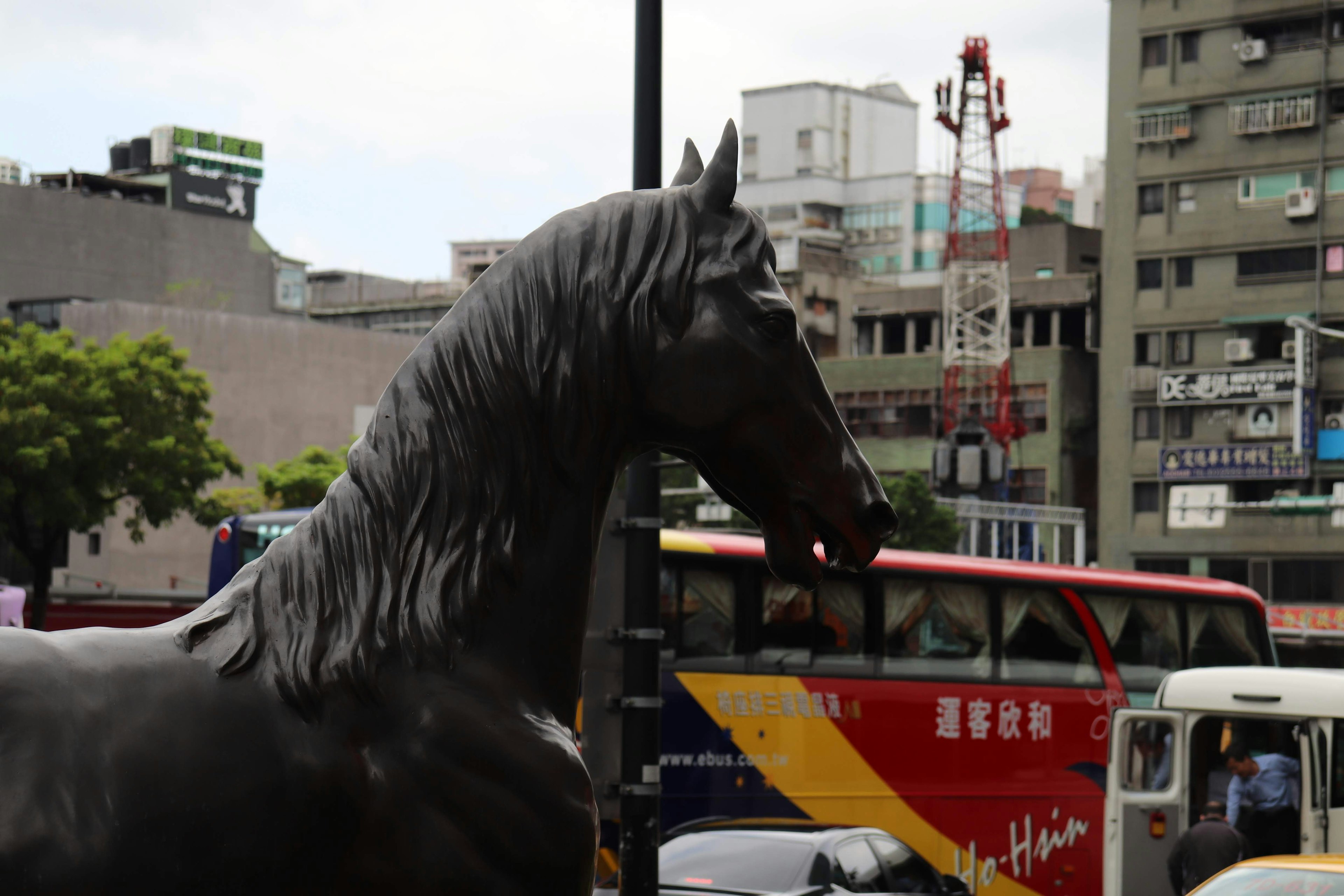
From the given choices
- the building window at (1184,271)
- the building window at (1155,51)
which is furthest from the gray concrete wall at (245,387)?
the building window at (1155,51)

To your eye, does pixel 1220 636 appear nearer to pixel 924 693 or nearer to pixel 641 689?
pixel 924 693

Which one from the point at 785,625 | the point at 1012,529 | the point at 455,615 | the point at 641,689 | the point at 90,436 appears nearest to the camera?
the point at 455,615

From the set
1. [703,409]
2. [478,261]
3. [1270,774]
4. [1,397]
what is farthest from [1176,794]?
[478,261]

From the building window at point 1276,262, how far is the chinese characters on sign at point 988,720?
3845cm

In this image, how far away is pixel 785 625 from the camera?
1374 cm

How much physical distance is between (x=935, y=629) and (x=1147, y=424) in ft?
134

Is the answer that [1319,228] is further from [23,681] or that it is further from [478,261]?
[478,261]

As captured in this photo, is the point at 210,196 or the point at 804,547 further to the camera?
the point at 210,196

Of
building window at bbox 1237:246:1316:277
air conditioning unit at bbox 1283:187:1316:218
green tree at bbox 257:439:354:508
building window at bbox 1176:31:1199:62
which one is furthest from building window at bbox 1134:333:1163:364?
green tree at bbox 257:439:354:508

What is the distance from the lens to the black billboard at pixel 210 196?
226 feet

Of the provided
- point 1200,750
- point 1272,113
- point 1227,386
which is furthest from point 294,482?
point 1200,750

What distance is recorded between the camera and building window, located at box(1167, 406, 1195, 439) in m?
52.1

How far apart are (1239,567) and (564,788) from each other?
51359 millimetres

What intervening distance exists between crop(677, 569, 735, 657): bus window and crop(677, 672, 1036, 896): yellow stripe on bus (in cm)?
19
